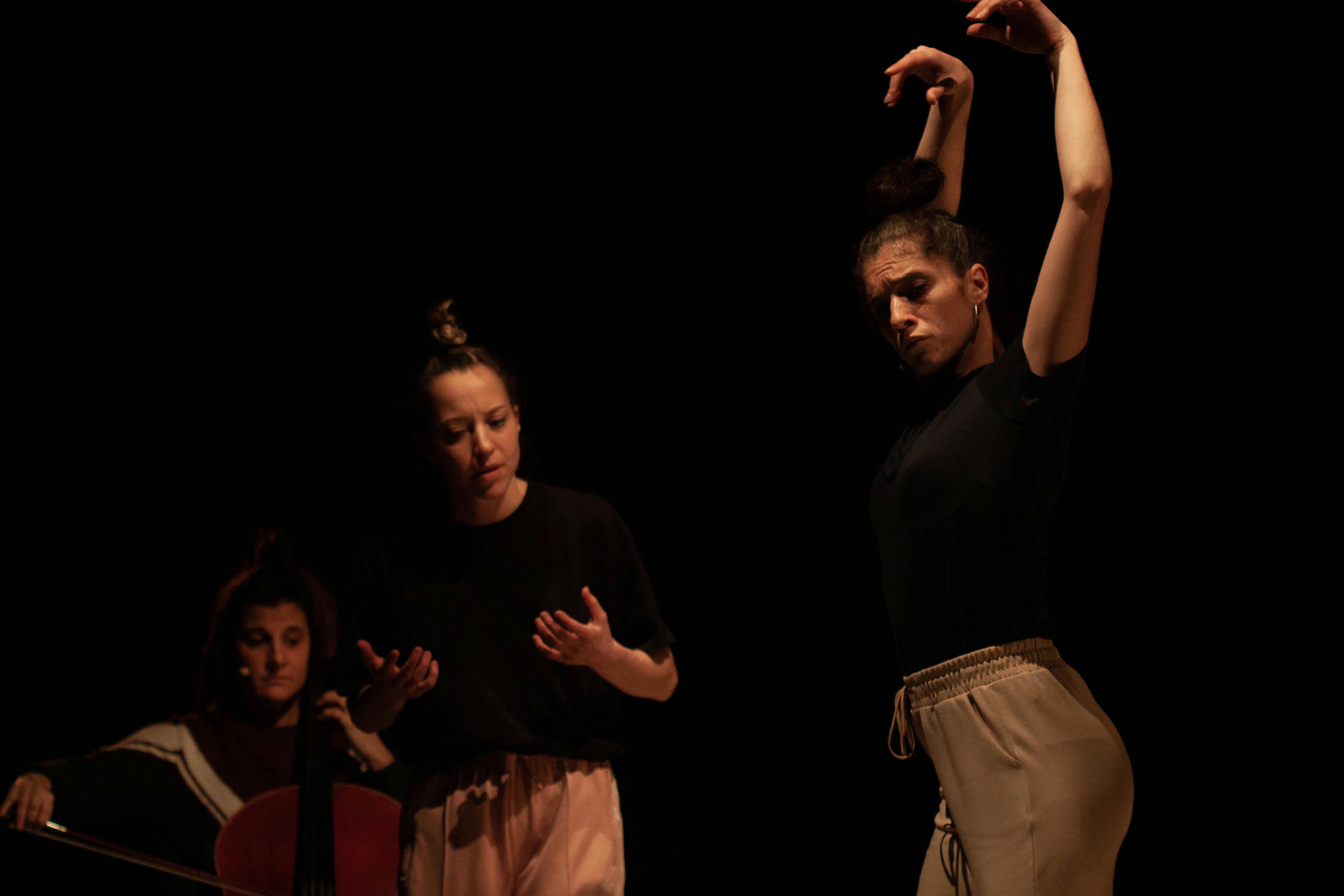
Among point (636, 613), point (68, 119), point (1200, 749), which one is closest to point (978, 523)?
point (636, 613)

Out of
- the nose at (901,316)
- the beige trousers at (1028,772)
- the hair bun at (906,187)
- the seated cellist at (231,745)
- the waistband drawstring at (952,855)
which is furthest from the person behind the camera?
the seated cellist at (231,745)

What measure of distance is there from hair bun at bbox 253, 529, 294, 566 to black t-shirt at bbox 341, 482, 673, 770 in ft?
1.30

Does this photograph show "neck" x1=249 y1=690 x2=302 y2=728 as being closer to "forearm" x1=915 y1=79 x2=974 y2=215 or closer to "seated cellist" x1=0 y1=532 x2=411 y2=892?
"seated cellist" x1=0 y1=532 x2=411 y2=892

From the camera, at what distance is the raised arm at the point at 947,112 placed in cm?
163

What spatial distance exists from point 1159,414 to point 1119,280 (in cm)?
24

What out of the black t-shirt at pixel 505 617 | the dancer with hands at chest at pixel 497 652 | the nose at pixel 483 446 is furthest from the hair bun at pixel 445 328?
the black t-shirt at pixel 505 617

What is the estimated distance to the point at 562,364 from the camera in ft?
7.57

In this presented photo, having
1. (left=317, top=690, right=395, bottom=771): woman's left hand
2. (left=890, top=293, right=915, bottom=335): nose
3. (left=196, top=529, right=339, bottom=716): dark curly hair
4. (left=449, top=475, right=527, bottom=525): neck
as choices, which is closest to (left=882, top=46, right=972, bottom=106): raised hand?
(left=890, top=293, right=915, bottom=335): nose

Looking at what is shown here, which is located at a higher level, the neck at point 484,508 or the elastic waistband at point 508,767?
the neck at point 484,508

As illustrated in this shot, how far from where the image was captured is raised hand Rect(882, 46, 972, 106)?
1.60 metres

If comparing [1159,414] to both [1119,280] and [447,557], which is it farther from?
[447,557]

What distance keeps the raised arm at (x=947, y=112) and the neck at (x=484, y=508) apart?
33.2 inches

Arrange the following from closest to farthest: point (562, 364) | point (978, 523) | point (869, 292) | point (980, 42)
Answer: point (978, 523)
point (869, 292)
point (980, 42)
point (562, 364)

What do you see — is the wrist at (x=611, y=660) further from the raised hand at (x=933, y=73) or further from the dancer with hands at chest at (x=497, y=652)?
the raised hand at (x=933, y=73)
